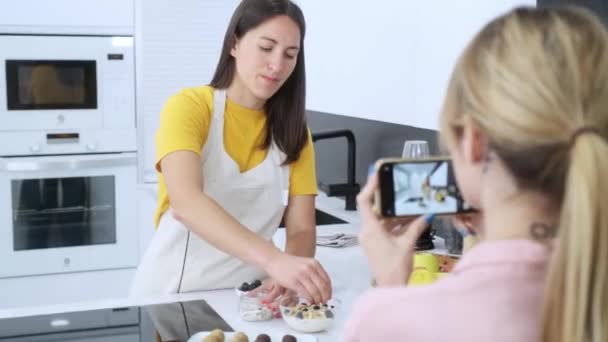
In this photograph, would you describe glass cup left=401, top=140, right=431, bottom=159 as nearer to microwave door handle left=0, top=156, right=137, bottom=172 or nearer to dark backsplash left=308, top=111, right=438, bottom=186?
dark backsplash left=308, top=111, right=438, bottom=186

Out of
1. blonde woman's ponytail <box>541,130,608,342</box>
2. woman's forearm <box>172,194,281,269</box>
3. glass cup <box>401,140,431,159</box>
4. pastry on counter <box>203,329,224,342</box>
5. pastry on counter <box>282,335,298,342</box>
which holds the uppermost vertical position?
blonde woman's ponytail <box>541,130,608,342</box>

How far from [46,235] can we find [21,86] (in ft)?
2.10

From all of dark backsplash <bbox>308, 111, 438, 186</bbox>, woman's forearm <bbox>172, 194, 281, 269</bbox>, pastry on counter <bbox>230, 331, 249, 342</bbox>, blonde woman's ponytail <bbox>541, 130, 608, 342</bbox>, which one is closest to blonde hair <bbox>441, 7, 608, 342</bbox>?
blonde woman's ponytail <bbox>541, 130, 608, 342</bbox>

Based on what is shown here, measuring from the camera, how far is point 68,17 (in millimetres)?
3453

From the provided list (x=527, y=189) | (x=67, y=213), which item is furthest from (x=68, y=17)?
(x=527, y=189)

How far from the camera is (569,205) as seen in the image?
28.9 inches

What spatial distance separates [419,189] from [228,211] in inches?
39.1

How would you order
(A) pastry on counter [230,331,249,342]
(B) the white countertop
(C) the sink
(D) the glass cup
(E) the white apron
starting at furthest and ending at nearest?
(C) the sink
(D) the glass cup
(E) the white apron
(B) the white countertop
(A) pastry on counter [230,331,249,342]

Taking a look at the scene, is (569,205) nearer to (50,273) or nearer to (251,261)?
(251,261)

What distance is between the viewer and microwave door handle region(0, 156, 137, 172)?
134 inches

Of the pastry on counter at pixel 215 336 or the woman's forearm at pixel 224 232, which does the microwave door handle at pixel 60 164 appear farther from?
the pastry on counter at pixel 215 336

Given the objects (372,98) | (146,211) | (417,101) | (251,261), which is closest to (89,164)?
(146,211)

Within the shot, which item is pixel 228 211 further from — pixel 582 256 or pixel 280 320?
pixel 582 256

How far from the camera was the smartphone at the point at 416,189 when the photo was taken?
3.33 feet
